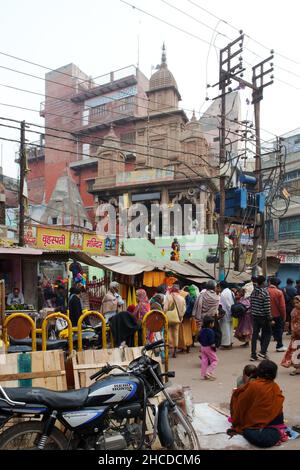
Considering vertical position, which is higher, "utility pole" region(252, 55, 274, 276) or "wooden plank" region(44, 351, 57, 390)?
"utility pole" region(252, 55, 274, 276)

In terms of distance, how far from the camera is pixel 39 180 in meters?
53.8

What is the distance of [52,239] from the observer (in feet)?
59.5

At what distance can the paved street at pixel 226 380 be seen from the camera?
5531 mm

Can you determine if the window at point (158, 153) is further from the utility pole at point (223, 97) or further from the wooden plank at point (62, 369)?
the wooden plank at point (62, 369)

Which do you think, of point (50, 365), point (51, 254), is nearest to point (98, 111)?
point (51, 254)

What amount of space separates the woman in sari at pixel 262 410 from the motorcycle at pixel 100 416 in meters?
0.73

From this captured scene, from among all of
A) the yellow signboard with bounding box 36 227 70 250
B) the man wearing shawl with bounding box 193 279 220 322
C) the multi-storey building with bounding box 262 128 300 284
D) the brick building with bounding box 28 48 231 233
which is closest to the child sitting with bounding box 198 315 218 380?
the man wearing shawl with bounding box 193 279 220 322

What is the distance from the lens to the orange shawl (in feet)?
13.7

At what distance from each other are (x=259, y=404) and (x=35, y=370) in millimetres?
2382

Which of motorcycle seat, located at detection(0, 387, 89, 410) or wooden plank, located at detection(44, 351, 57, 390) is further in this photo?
wooden plank, located at detection(44, 351, 57, 390)

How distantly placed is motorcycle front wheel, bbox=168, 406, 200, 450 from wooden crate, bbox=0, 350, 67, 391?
1248 mm

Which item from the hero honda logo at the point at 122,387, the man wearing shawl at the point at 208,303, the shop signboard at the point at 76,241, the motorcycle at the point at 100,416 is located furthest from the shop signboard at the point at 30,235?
the hero honda logo at the point at 122,387

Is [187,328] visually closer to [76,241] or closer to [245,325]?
[245,325]

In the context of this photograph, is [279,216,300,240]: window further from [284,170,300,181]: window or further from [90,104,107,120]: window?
[90,104,107,120]: window
